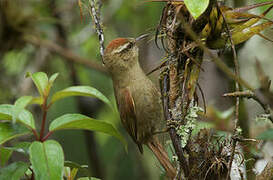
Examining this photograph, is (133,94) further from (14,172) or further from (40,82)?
(14,172)

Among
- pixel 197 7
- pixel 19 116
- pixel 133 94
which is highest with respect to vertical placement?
pixel 197 7

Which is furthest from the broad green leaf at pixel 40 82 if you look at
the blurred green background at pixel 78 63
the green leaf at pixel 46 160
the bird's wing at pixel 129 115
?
the blurred green background at pixel 78 63

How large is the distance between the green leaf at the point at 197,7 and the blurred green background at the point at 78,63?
2.32 m

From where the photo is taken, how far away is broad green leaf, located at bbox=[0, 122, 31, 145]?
144 centimetres

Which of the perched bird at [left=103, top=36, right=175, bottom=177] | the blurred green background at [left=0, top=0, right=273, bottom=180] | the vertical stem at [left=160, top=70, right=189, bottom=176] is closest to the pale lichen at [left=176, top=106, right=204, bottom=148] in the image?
the vertical stem at [left=160, top=70, right=189, bottom=176]

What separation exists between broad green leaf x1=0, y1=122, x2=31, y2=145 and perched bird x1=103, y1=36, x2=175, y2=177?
112cm

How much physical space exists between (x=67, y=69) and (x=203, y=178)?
321 cm

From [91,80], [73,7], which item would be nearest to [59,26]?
[73,7]

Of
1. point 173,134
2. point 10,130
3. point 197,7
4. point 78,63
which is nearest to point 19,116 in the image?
point 10,130

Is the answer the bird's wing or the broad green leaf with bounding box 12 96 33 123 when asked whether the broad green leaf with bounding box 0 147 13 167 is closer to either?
the broad green leaf with bounding box 12 96 33 123

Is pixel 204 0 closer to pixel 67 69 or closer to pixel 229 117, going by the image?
pixel 229 117

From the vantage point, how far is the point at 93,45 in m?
4.84

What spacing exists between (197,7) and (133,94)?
1.47 meters

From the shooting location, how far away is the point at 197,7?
48.9 inches
